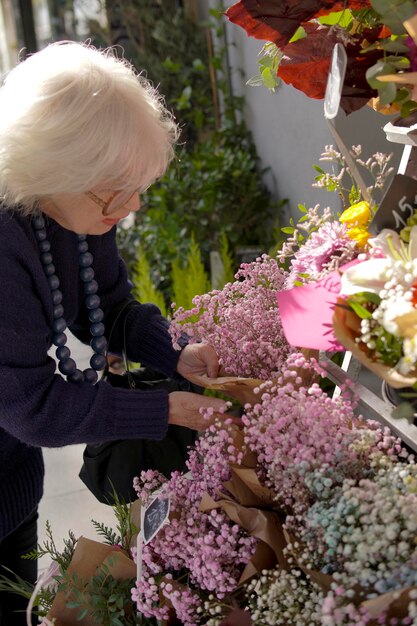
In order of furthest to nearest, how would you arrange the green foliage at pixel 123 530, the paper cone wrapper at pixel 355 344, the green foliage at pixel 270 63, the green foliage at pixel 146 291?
the green foliage at pixel 146 291, the green foliage at pixel 123 530, the green foliage at pixel 270 63, the paper cone wrapper at pixel 355 344

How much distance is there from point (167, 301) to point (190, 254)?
0.41 meters

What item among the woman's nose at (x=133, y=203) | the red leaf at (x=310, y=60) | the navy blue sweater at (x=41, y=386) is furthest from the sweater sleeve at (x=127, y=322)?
the red leaf at (x=310, y=60)

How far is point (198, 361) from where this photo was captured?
5.03 ft

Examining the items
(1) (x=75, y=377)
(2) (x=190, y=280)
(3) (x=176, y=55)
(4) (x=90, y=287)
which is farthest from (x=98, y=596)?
(3) (x=176, y=55)

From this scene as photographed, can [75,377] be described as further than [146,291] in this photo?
No

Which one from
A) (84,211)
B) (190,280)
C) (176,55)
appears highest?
(84,211)

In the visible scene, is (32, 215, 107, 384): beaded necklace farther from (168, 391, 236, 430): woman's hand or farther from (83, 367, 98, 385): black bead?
(168, 391, 236, 430): woman's hand

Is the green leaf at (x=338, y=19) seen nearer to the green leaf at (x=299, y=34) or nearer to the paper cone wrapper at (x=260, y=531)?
the green leaf at (x=299, y=34)

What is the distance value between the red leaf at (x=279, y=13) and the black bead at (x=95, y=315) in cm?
73

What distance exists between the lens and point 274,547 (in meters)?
1.03

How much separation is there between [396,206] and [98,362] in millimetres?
794

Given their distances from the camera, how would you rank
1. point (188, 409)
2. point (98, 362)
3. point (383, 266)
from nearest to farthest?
1. point (383, 266)
2. point (188, 409)
3. point (98, 362)

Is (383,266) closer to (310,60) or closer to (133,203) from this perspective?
(310,60)

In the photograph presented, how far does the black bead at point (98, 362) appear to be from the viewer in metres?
1.60
